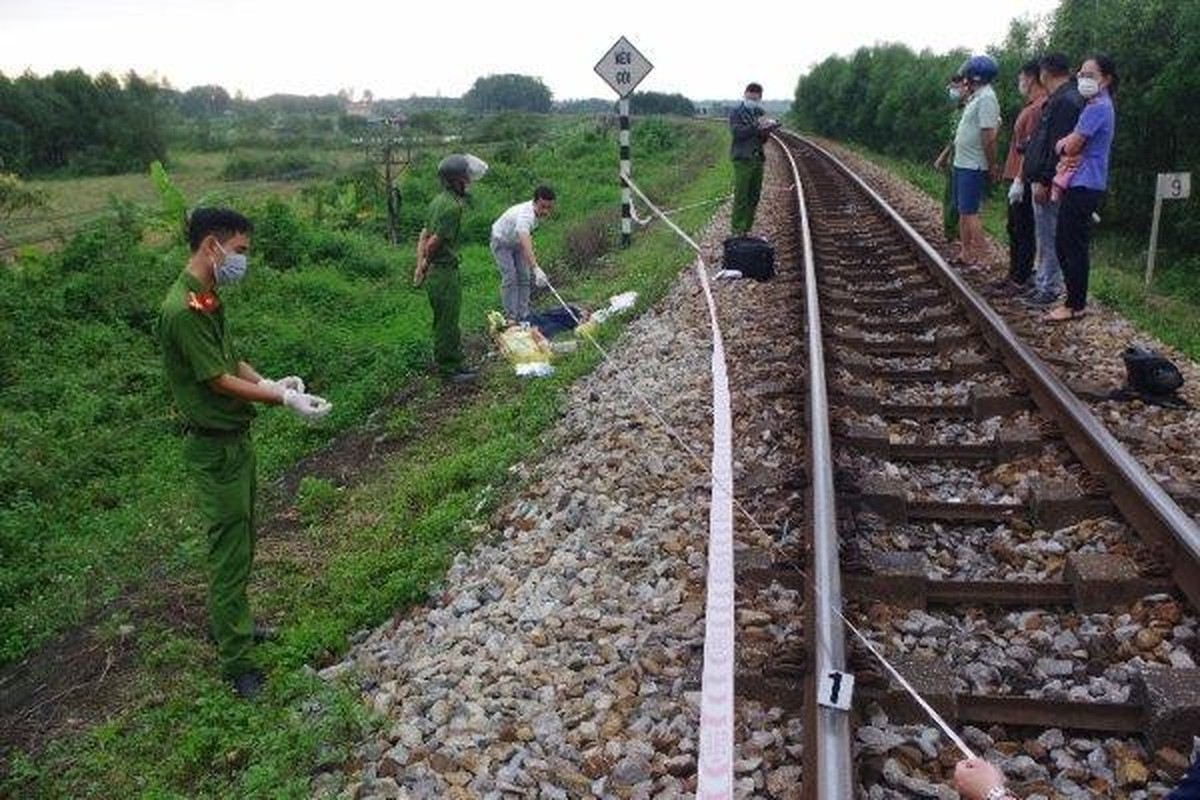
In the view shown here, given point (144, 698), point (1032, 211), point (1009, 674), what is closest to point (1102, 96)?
point (1032, 211)

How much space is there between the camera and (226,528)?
4.46 meters

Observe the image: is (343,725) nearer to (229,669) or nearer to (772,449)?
(229,669)

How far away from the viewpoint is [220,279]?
435 centimetres

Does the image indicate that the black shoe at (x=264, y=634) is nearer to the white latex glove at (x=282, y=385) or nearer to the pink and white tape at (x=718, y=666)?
the white latex glove at (x=282, y=385)

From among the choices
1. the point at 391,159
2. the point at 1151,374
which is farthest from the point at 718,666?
the point at 391,159

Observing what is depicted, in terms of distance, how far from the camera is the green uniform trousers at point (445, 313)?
8.34 m

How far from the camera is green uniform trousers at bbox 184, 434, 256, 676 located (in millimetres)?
4398

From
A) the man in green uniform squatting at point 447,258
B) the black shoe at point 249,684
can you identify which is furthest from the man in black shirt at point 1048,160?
the black shoe at point 249,684

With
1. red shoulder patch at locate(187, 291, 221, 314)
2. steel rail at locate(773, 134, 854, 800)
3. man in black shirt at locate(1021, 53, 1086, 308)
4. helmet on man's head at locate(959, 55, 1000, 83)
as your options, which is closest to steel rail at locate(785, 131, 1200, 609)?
steel rail at locate(773, 134, 854, 800)

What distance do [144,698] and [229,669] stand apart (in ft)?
1.52

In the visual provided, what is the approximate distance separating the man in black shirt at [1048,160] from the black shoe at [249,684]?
20.2ft

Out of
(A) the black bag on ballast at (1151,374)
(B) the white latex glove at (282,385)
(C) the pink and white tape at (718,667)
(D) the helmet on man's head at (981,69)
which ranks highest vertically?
(D) the helmet on man's head at (981,69)

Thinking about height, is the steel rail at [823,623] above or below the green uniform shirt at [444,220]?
below

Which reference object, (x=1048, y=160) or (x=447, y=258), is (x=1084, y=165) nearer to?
(x=1048, y=160)
